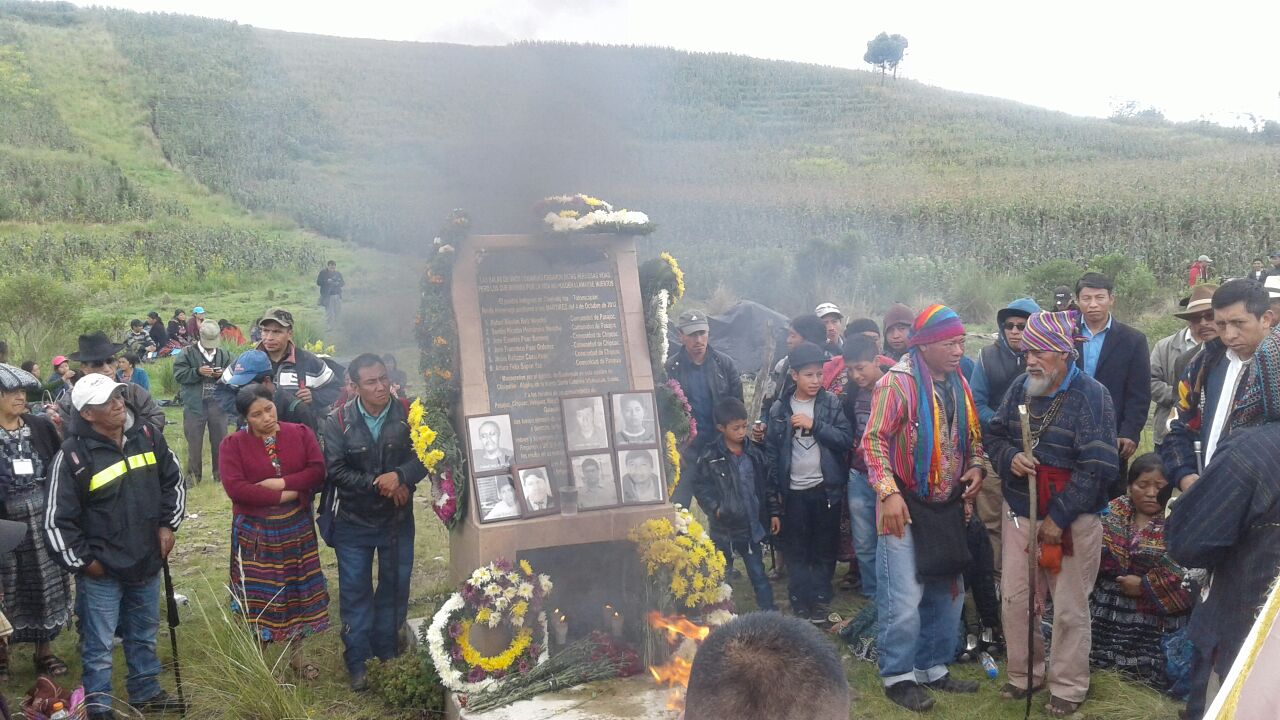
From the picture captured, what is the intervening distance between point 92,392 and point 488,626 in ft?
8.02

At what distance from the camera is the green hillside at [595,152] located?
925 centimetres

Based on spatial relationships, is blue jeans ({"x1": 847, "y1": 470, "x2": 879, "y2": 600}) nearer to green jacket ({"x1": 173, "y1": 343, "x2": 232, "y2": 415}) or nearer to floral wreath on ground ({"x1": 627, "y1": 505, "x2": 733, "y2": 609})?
floral wreath on ground ({"x1": 627, "y1": 505, "x2": 733, "y2": 609})

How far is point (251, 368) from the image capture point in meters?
7.06

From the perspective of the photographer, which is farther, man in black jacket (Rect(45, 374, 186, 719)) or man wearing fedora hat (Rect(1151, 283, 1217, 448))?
man wearing fedora hat (Rect(1151, 283, 1217, 448))

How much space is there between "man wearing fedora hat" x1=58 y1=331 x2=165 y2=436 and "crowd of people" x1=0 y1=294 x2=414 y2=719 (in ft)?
0.10

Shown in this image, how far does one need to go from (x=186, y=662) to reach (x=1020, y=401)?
5218 mm

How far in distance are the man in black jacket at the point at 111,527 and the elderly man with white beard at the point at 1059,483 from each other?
15.3ft

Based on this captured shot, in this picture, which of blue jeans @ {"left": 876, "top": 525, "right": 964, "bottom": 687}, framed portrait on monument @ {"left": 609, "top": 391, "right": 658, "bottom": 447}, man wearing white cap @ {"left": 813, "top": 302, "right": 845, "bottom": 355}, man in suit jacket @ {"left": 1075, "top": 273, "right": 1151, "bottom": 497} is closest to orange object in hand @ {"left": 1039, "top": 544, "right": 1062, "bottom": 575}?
blue jeans @ {"left": 876, "top": 525, "right": 964, "bottom": 687}

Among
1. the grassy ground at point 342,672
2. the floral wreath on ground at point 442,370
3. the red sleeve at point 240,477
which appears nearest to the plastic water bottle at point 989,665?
the grassy ground at point 342,672

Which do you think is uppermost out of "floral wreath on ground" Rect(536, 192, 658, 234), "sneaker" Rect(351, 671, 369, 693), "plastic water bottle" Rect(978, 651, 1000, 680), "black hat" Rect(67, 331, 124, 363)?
"floral wreath on ground" Rect(536, 192, 658, 234)

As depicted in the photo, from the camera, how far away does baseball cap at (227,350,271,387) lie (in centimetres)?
704

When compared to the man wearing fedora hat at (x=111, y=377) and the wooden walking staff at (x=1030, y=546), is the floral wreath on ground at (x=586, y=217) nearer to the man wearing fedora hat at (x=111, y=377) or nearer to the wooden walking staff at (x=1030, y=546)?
the wooden walking staff at (x=1030, y=546)

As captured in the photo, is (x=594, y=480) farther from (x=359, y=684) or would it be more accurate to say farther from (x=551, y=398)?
(x=359, y=684)

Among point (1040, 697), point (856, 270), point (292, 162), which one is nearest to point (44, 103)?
point (292, 162)
